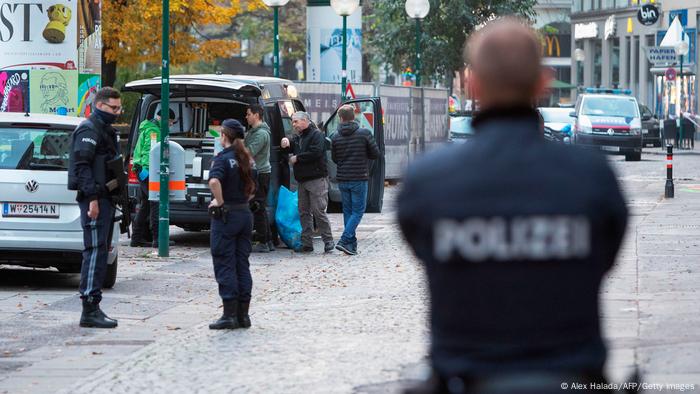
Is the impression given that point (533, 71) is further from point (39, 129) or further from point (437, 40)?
point (437, 40)

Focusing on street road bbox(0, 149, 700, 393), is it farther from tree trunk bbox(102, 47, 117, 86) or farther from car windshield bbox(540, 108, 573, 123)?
car windshield bbox(540, 108, 573, 123)

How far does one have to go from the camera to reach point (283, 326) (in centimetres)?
1065

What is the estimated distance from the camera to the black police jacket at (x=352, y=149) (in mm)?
16703

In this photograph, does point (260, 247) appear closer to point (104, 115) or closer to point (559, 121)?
point (104, 115)

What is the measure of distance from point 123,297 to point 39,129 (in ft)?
5.91

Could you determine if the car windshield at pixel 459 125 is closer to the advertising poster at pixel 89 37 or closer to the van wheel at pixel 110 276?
the advertising poster at pixel 89 37

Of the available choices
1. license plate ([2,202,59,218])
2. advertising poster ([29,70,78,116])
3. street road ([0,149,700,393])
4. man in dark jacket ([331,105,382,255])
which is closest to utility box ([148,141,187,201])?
street road ([0,149,700,393])

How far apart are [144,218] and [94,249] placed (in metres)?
6.72

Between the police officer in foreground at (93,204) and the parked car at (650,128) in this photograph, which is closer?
the police officer in foreground at (93,204)

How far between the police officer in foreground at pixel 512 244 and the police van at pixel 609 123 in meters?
36.9

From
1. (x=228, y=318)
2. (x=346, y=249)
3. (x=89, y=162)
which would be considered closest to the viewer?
(x=228, y=318)

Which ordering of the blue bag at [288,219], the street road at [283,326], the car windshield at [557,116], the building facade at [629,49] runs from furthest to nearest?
the building facade at [629,49], the car windshield at [557,116], the blue bag at [288,219], the street road at [283,326]

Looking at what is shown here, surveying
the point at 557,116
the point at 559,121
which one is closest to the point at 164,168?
the point at 559,121

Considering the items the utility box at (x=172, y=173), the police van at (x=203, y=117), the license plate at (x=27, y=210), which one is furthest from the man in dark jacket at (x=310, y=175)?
the license plate at (x=27, y=210)
